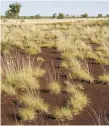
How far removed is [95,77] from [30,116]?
461 cm

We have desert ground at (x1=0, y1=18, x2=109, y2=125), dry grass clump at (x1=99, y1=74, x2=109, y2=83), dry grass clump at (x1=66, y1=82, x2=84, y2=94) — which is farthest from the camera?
dry grass clump at (x1=99, y1=74, x2=109, y2=83)

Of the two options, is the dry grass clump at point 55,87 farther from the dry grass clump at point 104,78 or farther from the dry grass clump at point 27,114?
the dry grass clump at point 27,114

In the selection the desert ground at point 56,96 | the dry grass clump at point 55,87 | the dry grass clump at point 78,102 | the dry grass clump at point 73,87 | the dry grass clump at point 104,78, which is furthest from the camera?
the dry grass clump at point 104,78

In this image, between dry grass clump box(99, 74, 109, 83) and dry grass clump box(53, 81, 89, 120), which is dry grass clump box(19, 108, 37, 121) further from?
dry grass clump box(99, 74, 109, 83)

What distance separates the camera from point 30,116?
7629mm

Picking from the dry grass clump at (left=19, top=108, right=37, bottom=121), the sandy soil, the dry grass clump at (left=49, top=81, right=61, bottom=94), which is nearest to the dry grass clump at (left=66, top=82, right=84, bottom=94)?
the sandy soil

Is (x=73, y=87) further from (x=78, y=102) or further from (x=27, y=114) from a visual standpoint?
(x=27, y=114)

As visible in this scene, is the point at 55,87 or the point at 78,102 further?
the point at 55,87

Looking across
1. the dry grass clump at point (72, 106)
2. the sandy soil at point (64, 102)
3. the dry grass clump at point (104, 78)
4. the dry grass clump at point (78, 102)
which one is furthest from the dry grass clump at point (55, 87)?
the dry grass clump at point (104, 78)

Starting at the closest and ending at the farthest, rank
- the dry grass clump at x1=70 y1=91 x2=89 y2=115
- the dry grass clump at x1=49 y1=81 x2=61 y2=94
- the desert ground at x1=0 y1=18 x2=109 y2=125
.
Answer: the desert ground at x1=0 y1=18 x2=109 y2=125, the dry grass clump at x1=70 y1=91 x2=89 y2=115, the dry grass clump at x1=49 y1=81 x2=61 y2=94

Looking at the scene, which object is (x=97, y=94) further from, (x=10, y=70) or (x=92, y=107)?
(x=10, y=70)

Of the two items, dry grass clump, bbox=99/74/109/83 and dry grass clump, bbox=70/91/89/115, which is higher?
dry grass clump, bbox=99/74/109/83

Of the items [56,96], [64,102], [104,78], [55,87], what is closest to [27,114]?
[64,102]

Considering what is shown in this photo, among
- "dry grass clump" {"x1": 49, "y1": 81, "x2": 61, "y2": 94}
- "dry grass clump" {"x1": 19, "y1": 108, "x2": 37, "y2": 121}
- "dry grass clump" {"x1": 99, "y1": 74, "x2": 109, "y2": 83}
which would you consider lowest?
"dry grass clump" {"x1": 19, "y1": 108, "x2": 37, "y2": 121}
